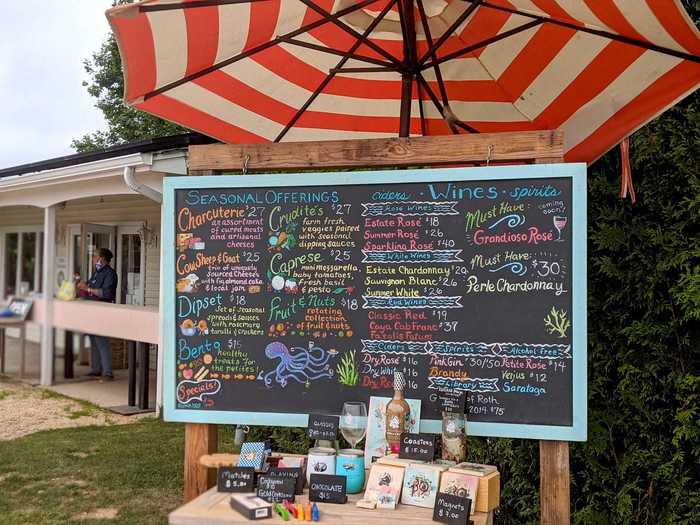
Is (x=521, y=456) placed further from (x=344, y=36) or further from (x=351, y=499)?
(x=344, y=36)

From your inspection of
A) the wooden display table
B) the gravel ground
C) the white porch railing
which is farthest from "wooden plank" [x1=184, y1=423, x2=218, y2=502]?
the white porch railing

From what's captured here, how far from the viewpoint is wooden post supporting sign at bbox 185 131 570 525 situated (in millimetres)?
Answer: 2379

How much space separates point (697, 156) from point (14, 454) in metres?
5.41

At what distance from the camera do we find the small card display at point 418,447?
2219mm

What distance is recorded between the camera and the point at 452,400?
2.40 m

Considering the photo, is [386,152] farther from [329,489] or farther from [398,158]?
[329,489]

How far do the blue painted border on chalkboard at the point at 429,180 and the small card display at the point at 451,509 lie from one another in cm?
44

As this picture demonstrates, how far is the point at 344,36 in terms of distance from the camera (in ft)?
11.6

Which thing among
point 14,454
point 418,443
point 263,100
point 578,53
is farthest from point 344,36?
point 14,454

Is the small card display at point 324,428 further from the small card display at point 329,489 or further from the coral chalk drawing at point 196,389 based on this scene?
the coral chalk drawing at point 196,389

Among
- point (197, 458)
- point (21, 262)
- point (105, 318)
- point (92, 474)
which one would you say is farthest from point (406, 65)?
point (21, 262)

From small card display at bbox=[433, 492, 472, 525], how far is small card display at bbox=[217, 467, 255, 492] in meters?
0.65

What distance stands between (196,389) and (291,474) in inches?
27.6

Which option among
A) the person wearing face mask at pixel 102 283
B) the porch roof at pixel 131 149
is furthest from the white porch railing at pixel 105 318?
the porch roof at pixel 131 149
